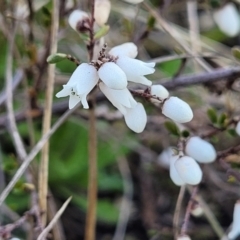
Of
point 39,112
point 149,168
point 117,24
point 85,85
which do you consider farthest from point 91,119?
point 117,24

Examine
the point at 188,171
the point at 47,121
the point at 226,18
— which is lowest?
the point at 188,171

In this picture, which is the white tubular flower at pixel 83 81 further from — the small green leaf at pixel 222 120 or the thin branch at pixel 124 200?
the thin branch at pixel 124 200

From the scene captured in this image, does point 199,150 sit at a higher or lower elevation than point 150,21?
lower

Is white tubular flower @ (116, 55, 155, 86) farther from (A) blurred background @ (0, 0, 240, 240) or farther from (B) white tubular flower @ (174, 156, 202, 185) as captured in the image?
(A) blurred background @ (0, 0, 240, 240)

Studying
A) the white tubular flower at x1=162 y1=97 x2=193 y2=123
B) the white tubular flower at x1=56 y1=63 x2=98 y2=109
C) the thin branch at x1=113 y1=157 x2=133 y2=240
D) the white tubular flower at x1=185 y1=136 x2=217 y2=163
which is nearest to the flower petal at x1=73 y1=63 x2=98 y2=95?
the white tubular flower at x1=56 y1=63 x2=98 y2=109

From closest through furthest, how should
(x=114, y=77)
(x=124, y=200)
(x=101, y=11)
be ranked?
(x=114, y=77) < (x=101, y=11) < (x=124, y=200)

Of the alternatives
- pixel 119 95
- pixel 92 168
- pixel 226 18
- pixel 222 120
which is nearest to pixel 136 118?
pixel 119 95

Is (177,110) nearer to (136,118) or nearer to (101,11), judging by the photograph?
(136,118)

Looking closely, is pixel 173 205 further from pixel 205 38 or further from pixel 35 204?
pixel 35 204
